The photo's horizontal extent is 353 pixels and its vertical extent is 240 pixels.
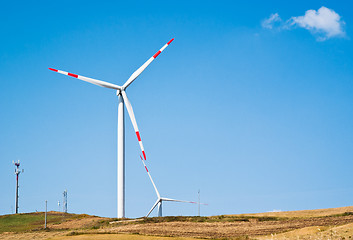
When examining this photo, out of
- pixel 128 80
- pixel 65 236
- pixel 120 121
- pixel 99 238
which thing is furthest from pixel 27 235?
pixel 128 80

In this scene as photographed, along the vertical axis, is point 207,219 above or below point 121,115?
below

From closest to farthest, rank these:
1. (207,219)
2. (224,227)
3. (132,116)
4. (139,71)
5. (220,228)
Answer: (220,228)
(224,227)
(207,219)
(132,116)
(139,71)

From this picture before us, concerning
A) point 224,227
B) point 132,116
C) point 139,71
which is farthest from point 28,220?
point 224,227

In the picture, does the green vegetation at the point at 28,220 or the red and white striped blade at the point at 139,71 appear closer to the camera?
the red and white striped blade at the point at 139,71

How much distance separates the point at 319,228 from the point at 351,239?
9.50 meters

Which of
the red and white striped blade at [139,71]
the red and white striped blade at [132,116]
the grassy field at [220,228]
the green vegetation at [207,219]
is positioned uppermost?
the red and white striped blade at [139,71]

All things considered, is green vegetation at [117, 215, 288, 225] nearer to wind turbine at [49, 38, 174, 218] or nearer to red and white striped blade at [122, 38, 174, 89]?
wind turbine at [49, 38, 174, 218]

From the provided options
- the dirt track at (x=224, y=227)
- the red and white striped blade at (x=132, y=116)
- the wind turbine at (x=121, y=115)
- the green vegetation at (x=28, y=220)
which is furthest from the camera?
the green vegetation at (x=28, y=220)

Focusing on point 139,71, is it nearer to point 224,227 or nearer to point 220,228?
point 224,227

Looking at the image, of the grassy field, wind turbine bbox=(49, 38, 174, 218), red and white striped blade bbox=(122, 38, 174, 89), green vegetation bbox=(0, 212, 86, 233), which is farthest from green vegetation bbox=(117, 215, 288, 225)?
green vegetation bbox=(0, 212, 86, 233)

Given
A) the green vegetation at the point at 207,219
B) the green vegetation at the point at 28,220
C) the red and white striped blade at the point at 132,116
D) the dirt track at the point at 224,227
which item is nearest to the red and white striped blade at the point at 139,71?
the red and white striped blade at the point at 132,116

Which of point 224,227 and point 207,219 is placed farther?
point 207,219

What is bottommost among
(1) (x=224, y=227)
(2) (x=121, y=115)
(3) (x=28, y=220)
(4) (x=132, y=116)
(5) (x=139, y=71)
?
(1) (x=224, y=227)

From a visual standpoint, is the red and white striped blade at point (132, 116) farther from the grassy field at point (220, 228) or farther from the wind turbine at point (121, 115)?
the grassy field at point (220, 228)
